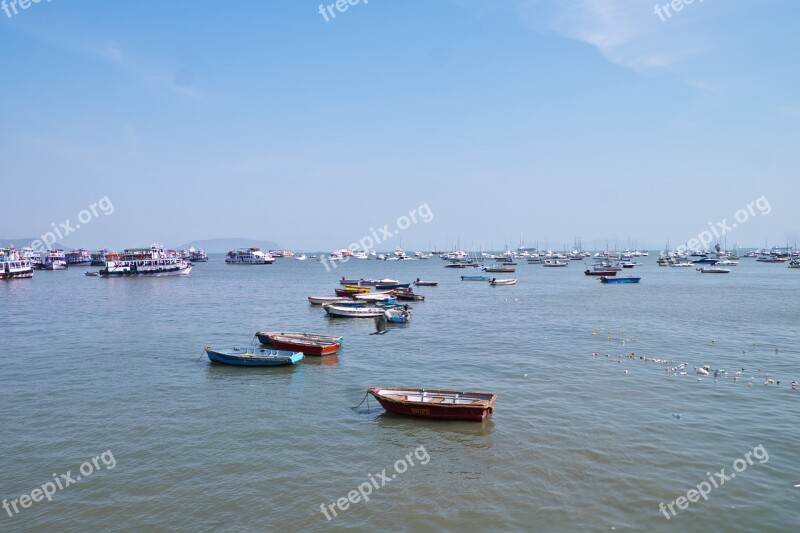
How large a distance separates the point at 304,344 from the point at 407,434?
15390 mm

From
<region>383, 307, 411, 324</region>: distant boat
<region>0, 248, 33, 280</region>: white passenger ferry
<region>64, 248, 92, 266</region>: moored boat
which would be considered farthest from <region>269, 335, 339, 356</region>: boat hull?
<region>64, 248, 92, 266</region>: moored boat

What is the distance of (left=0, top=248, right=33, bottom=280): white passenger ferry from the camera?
361 feet

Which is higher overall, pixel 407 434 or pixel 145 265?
pixel 145 265

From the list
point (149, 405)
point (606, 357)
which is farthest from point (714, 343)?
point (149, 405)

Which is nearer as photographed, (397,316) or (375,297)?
(397,316)

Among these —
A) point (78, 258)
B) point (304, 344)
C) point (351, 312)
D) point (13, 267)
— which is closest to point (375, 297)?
point (351, 312)

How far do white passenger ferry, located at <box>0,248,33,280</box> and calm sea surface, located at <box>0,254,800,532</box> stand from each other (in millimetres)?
85634

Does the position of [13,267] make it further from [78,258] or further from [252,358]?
[252,358]

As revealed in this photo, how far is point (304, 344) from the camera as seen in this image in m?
34.1

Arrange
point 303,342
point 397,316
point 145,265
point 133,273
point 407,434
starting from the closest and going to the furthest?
1. point 407,434
2. point 303,342
3. point 397,316
4. point 133,273
5. point 145,265

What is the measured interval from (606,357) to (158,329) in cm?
3595

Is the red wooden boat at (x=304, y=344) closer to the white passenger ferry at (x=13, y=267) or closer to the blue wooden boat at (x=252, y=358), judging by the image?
the blue wooden boat at (x=252, y=358)

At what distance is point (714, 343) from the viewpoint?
119 ft

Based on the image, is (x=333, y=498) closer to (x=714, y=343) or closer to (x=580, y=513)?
(x=580, y=513)
